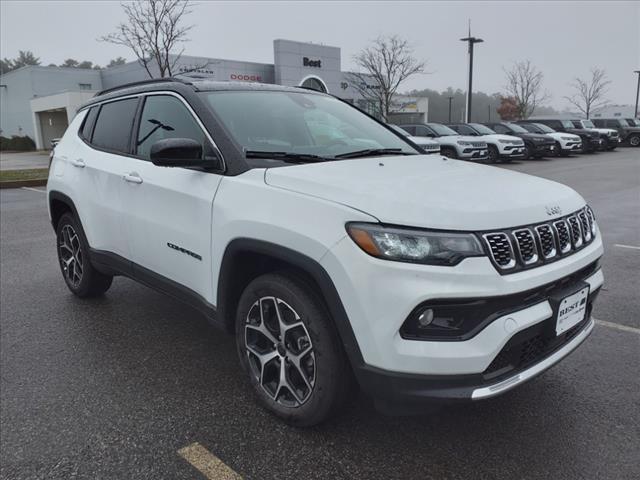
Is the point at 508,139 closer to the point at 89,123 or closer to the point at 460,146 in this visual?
the point at 460,146

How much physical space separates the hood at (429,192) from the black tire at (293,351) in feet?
1.63

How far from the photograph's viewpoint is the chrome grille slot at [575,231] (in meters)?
2.67

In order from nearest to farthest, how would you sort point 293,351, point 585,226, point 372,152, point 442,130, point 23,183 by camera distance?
point 293,351, point 585,226, point 372,152, point 23,183, point 442,130

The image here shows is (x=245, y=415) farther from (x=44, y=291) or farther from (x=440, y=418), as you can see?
(x=44, y=291)

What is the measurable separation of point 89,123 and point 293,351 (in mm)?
3070

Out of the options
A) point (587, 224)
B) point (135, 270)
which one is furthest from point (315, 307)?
point (135, 270)

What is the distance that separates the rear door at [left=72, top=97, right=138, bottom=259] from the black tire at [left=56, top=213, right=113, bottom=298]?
12.1 inches

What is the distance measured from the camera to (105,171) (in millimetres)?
4000

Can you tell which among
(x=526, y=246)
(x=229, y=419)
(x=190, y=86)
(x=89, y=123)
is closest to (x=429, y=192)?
(x=526, y=246)

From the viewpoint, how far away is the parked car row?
61.1 ft

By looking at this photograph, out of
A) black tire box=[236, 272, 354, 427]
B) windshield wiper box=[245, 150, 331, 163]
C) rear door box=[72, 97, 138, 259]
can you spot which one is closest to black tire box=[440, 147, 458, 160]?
rear door box=[72, 97, 138, 259]

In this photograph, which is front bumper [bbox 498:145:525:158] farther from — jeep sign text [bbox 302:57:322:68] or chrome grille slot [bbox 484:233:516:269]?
jeep sign text [bbox 302:57:322:68]

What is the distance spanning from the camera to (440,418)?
113 inches

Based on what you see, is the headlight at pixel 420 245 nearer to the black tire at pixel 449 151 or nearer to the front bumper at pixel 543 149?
the black tire at pixel 449 151
